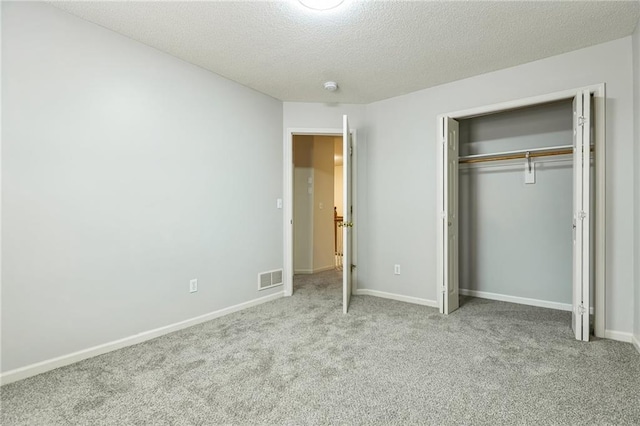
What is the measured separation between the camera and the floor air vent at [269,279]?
379cm

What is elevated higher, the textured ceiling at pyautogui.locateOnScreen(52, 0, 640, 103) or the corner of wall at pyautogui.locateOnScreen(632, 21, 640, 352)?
the textured ceiling at pyautogui.locateOnScreen(52, 0, 640, 103)

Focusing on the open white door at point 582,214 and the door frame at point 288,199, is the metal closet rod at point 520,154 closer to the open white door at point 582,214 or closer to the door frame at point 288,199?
the open white door at point 582,214

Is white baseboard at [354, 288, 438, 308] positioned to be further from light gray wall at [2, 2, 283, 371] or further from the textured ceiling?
the textured ceiling

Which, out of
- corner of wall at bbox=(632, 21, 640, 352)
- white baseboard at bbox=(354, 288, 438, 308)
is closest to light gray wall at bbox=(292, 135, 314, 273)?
white baseboard at bbox=(354, 288, 438, 308)

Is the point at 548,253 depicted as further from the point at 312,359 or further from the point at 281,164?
the point at 281,164

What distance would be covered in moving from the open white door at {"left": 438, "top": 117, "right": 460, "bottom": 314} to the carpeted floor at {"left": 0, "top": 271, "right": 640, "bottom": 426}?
393 mm

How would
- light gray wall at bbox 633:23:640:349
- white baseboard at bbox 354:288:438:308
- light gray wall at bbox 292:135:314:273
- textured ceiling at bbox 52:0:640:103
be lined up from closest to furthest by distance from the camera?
textured ceiling at bbox 52:0:640:103
light gray wall at bbox 633:23:640:349
white baseboard at bbox 354:288:438:308
light gray wall at bbox 292:135:314:273

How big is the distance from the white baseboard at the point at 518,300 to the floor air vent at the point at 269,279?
2351mm

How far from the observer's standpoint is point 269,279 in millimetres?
3891

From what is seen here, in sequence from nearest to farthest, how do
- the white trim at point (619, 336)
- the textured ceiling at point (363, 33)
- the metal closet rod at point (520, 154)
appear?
the textured ceiling at point (363, 33)
the white trim at point (619, 336)
the metal closet rod at point (520, 154)

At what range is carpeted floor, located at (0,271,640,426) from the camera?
1669mm

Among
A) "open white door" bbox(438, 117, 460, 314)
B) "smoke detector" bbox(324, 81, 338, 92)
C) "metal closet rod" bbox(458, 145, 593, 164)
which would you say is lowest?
"open white door" bbox(438, 117, 460, 314)

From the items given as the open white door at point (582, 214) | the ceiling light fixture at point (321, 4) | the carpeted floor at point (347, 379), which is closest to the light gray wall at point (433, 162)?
the open white door at point (582, 214)

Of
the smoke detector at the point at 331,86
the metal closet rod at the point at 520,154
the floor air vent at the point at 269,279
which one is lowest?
the floor air vent at the point at 269,279
